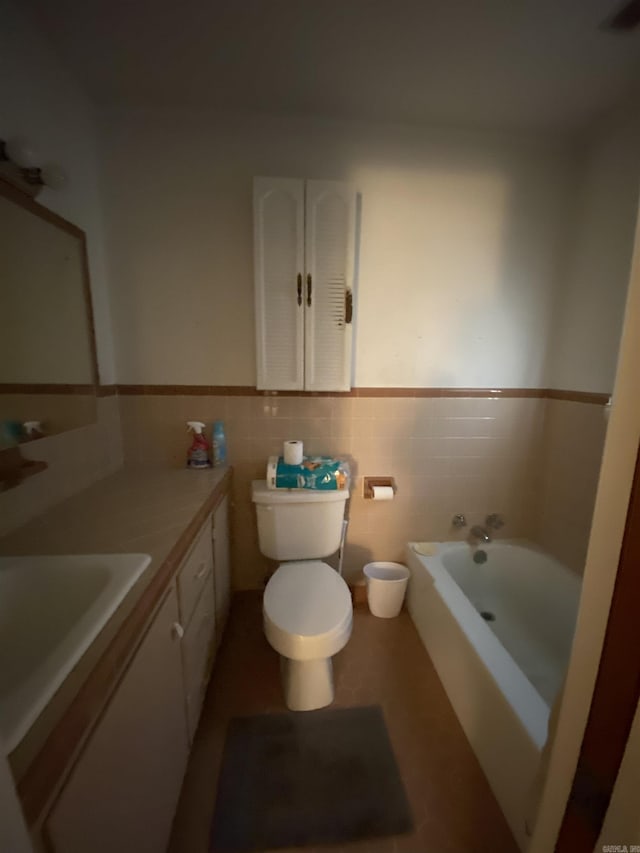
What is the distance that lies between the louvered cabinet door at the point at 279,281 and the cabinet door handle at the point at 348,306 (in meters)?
0.21

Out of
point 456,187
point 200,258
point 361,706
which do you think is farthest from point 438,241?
point 361,706

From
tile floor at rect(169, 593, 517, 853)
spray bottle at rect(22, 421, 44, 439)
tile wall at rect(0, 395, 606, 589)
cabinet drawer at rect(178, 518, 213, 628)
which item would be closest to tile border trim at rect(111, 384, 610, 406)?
tile wall at rect(0, 395, 606, 589)

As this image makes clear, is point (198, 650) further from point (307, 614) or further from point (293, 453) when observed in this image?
point (293, 453)

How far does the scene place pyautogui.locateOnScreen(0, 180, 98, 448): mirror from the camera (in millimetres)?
988

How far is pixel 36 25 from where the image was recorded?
3.60 feet

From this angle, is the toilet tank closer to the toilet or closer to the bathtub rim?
the toilet

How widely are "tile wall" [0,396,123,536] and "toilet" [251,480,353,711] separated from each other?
0.70 m

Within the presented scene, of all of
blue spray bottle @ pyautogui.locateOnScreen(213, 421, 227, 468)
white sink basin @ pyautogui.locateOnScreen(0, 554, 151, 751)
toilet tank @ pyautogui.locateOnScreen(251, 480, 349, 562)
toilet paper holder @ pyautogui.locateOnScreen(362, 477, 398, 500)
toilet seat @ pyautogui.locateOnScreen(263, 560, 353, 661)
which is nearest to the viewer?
white sink basin @ pyautogui.locateOnScreen(0, 554, 151, 751)

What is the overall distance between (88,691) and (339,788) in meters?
1.02

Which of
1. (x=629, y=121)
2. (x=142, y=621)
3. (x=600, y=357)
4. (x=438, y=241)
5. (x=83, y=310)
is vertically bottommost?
(x=142, y=621)

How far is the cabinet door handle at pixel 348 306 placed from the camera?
1.55 m

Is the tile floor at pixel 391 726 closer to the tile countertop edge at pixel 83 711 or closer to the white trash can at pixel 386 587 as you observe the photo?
the white trash can at pixel 386 587

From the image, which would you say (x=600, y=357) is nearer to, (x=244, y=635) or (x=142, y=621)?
(x=142, y=621)

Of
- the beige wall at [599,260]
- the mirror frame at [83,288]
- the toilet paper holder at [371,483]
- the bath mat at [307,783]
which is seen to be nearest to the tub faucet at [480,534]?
the toilet paper holder at [371,483]
